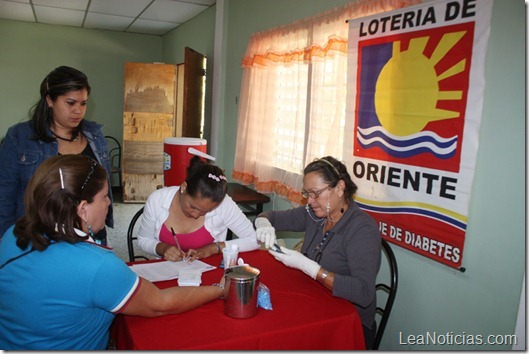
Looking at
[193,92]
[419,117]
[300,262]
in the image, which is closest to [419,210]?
[419,117]

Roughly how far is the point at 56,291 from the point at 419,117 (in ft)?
5.32

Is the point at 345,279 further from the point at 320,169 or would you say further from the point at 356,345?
the point at 320,169

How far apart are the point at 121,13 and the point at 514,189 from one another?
4.98m

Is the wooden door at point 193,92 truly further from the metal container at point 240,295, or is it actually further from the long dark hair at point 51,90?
the metal container at point 240,295

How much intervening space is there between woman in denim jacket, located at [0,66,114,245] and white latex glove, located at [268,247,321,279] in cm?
79

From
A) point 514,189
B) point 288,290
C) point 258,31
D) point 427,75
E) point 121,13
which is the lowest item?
point 288,290

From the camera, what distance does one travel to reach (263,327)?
4.04 feet

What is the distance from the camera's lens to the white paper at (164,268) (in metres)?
1.56

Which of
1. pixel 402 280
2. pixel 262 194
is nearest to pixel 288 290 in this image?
pixel 402 280

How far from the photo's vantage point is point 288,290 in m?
1.50

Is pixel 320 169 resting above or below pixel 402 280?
above

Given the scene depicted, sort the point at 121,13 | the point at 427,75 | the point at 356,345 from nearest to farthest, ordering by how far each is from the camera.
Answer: the point at 356,345, the point at 427,75, the point at 121,13

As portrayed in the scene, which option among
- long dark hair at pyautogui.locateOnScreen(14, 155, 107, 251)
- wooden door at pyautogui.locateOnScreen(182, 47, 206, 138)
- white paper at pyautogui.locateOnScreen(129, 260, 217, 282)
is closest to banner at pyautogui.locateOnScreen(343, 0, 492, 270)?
white paper at pyautogui.locateOnScreen(129, 260, 217, 282)

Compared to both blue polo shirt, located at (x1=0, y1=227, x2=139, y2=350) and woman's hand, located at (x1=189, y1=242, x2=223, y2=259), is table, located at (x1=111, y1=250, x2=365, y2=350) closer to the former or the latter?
blue polo shirt, located at (x1=0, y1=227, x2=139, y2=350)
